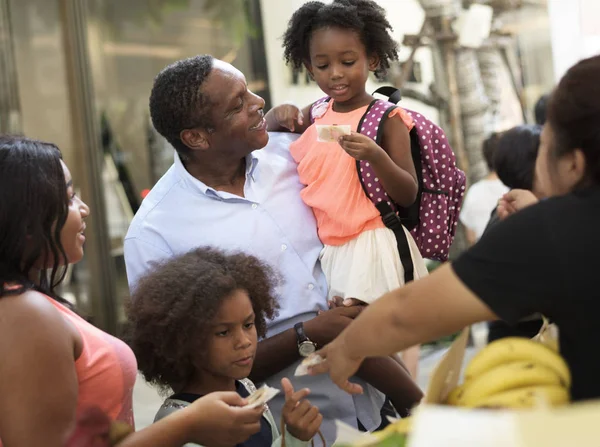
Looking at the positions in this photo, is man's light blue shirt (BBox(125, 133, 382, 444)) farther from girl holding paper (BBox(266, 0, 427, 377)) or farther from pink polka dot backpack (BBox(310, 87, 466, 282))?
pink polka dot backpack (BBox(310, 87, 466, 282))

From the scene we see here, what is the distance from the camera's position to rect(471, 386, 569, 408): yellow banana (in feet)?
5.66

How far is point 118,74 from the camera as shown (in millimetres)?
7691

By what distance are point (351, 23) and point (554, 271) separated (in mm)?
1800

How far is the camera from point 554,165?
1857 millimetres

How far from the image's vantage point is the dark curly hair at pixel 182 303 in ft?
9.05

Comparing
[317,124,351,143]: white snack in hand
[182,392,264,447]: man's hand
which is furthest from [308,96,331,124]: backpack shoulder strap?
[182,392,264,447]: man's hand

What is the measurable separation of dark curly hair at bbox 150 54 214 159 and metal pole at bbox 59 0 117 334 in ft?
14.6

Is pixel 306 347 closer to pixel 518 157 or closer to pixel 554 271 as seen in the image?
pixel 554 271

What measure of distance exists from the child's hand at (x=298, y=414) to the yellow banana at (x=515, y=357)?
0.81m

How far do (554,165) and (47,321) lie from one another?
123cm

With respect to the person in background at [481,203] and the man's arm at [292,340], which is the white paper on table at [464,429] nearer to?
the man's arm at [292,340]

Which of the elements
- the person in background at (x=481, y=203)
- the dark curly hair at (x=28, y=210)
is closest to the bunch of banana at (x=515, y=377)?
the dark curly hair at (x=28, y=210)

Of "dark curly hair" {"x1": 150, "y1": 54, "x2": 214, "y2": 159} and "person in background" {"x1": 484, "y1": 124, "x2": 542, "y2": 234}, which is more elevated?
"dark curly hair" {"x1": 150, "y1": 54, "x2": 214, "y2": 159}

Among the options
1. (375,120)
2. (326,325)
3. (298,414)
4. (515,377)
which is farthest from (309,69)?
(515,377)
